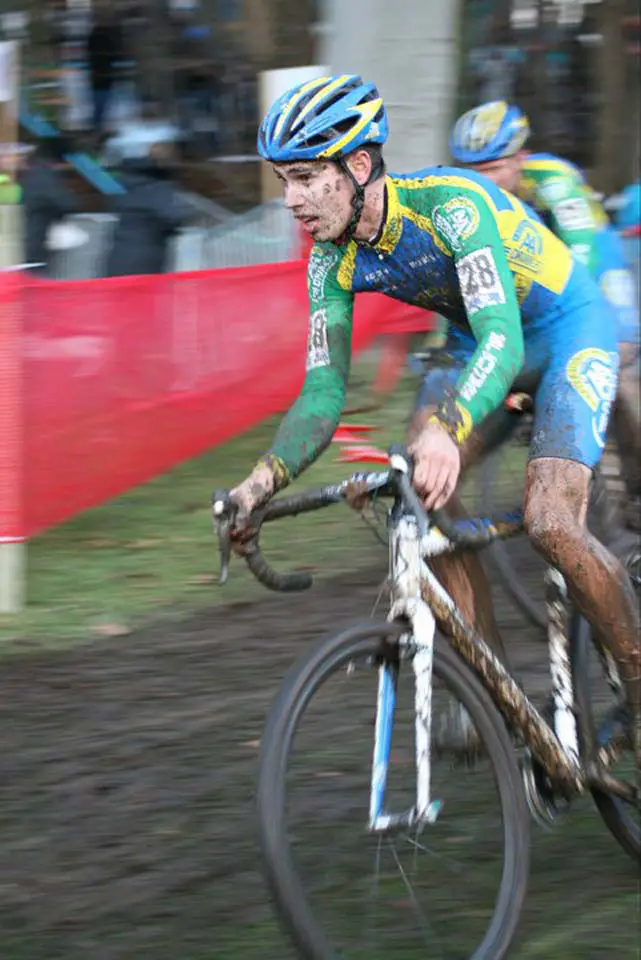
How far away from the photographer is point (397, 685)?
4043 millimetres

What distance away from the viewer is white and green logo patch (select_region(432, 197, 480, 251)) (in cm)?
430

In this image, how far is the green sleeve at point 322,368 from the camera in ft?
14.5

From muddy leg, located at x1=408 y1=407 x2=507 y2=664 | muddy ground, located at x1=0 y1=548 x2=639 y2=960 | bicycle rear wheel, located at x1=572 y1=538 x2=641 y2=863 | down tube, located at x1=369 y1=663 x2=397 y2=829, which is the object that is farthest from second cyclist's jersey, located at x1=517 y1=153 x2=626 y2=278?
down tube, located at x1=369 y1=663 x2=397 y2=829

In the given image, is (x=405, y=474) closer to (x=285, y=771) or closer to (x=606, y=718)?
(x=285, y=771)

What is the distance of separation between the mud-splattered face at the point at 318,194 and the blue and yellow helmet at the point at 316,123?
44 mm

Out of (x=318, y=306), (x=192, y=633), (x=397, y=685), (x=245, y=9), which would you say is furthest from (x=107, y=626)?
Answer: (x=245, y=9)

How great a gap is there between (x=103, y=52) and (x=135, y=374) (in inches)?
224

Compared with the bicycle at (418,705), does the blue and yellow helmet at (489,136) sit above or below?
above

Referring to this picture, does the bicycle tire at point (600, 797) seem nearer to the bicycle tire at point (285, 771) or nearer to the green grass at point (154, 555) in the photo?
the bicycle tire at point (285, 771)

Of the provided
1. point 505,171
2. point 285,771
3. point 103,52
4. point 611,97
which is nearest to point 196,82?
point 103,52

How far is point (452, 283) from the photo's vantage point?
4.58 m

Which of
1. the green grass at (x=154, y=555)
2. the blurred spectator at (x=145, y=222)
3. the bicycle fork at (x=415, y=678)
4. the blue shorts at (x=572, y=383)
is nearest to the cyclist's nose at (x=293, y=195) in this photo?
the blue shorts at (x=572, y=383)

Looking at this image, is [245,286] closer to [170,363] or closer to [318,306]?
[170,363]

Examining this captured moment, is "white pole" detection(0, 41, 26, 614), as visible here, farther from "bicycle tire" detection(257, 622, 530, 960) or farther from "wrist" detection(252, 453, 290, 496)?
"bicycle tire" detection(257, 622, 530, 960)
